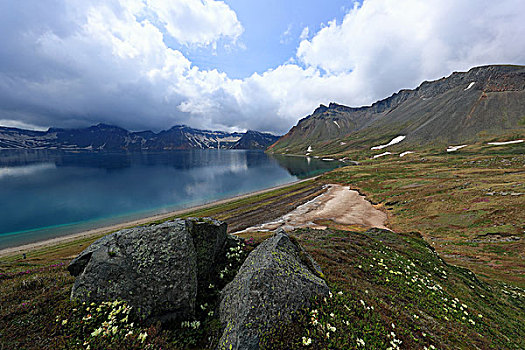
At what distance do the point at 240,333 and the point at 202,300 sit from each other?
127 inches

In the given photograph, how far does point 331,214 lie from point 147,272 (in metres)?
48.0

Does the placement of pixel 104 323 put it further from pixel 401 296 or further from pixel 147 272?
pixel 401 296

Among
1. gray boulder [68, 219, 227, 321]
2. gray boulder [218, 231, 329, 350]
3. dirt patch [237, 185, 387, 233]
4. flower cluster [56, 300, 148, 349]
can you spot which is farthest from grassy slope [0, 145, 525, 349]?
dirt patch [237, 185, 387, 233]

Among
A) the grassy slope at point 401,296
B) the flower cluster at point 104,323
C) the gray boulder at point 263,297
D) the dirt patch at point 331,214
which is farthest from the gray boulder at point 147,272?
the dirt patch at point 331,214

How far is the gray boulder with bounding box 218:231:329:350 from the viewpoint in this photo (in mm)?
6555

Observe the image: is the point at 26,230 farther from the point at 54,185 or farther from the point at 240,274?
the point at 240,274

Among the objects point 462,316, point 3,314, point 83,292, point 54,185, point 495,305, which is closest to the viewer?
point 3,314

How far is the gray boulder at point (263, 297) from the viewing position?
6.55 m

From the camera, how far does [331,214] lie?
49844 millimetres

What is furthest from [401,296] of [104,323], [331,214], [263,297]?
[331,214]

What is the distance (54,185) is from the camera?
111 meters

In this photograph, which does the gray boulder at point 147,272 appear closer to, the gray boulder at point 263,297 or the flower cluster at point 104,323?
the flower cluster at point 104,323

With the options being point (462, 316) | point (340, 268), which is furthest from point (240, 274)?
point (462, 316)

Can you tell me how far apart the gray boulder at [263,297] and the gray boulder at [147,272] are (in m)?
1.84
